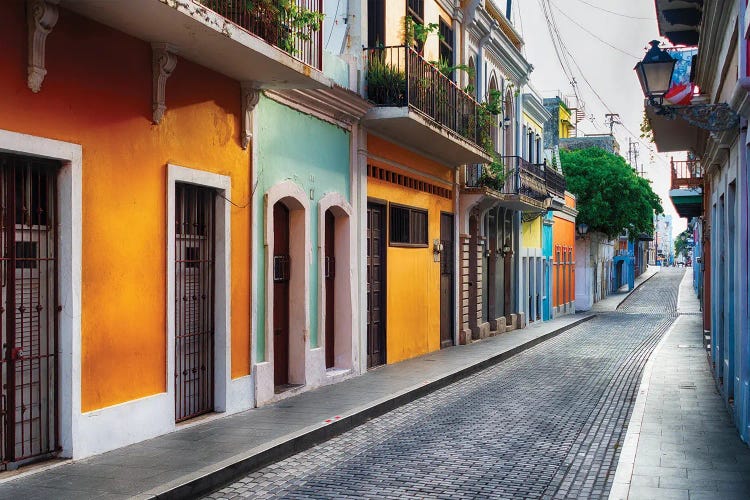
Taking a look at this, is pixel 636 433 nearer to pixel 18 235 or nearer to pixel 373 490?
pixel 373 490

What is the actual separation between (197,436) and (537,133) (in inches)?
933

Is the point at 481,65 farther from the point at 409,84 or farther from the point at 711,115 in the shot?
the point at 711,115

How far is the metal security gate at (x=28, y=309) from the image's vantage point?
6629mm

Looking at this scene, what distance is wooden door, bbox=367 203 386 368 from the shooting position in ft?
47.0

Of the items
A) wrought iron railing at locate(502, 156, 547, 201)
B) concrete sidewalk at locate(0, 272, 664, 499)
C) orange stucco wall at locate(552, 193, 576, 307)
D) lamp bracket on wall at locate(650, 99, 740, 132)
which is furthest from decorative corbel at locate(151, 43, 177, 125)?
orange stucco wall at locate(552, 193, 576, 307)

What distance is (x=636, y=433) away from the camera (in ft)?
28.5

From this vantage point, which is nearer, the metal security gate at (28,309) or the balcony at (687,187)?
the metal security gate at (28,309)

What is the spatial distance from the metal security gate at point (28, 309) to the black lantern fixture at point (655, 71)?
645cm

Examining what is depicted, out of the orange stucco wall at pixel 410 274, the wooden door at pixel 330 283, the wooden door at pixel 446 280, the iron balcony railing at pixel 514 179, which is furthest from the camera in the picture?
the iron balcony railing at pixel 514 179

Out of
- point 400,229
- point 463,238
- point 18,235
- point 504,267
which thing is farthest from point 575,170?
point 18,235

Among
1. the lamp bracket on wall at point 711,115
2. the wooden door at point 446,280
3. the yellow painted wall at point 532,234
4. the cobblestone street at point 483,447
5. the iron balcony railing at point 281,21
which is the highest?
the iron balcony railing at point 281,21

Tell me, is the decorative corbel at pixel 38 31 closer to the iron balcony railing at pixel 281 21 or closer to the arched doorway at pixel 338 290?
the iron balcony railing at pixel 281 21

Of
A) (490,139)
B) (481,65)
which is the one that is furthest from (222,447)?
(481,65)

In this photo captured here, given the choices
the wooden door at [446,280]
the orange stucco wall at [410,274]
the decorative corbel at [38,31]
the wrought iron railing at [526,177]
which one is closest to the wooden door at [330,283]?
the orange stucco wall at [410,274]
